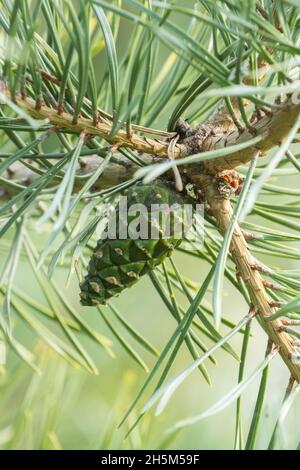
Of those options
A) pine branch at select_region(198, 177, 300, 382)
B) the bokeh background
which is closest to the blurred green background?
the bokeh background

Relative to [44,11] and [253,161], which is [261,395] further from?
[44,11]

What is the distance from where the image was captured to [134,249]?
0.46 metres

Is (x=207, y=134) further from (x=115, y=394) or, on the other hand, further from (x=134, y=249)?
(x=115, y=394)

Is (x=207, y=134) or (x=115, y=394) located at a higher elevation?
(x=207, y=134)

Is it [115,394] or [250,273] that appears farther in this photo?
[115,394]

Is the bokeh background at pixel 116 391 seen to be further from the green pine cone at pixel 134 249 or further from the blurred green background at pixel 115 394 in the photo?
the green pine cone at pixel 134 249

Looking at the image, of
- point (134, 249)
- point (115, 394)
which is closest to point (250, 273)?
point (134, 249)

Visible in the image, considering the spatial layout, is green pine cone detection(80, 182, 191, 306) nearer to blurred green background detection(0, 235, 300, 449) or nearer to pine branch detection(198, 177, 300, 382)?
pine branch detection(198, 177, 300, 382)

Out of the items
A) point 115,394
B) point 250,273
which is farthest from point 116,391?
point 250,273

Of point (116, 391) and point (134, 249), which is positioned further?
point (116, 391)

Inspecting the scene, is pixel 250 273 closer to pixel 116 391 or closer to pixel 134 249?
pixel 134 249

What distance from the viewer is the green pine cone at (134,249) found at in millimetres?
452

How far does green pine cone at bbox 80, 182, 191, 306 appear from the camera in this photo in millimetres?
452

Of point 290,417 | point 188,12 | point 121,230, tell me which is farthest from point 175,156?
point 290,417
